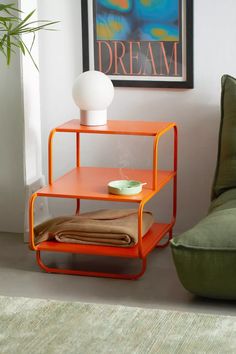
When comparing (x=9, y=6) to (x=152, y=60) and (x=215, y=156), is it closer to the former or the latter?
(x=152, y=60)

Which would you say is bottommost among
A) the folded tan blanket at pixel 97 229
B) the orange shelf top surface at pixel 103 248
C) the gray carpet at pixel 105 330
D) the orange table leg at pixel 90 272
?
the gray carpet at pixel 105 330

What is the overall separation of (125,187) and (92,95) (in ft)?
1.52

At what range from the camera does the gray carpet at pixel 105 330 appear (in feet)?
10.6

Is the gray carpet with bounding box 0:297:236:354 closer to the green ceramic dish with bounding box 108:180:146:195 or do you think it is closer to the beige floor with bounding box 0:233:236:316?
the beige floor with bounding box 0:233:236:316

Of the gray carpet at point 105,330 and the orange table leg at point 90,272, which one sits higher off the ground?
the orange table leg at point 90,272

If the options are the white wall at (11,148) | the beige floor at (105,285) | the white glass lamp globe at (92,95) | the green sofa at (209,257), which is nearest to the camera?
the green sofa at (209,257)

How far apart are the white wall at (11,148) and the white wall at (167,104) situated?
0.51 ft

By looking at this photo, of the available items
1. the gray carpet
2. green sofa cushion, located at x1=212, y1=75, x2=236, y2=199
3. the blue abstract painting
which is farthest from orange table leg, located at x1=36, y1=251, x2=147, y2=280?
the blue abstract painting

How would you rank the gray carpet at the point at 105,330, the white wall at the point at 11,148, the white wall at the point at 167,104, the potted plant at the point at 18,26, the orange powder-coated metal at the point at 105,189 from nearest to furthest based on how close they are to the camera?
the gray carpet at the point at 105,330, the orange powder-coated metal at the point at 105,189, the potted plant at the point at 18,26, the white wall at the point at 167,104, the white wall at the point at 11,148

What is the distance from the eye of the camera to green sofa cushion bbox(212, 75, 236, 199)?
4.19 meters

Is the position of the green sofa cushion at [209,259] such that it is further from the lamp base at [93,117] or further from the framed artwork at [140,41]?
the framed artwork at [140,41]

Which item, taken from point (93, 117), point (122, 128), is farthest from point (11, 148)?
point (122, 128)

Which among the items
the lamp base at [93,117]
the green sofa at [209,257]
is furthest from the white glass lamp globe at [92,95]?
the green sofa at [209,257]

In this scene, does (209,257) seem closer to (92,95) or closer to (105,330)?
(105,330)
